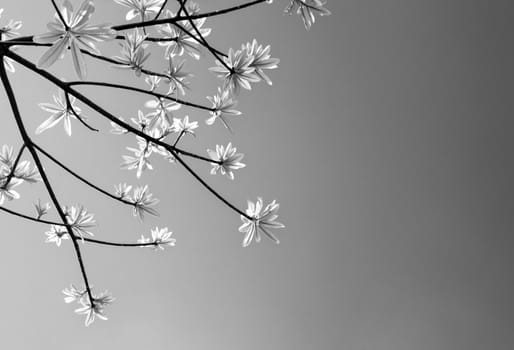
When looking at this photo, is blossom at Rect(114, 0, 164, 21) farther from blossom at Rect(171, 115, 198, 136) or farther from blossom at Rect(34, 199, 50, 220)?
blossom at Rect(34, 199, 50, 220)

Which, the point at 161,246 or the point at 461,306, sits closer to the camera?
the point at 161,246

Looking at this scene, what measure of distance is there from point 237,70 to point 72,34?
0.99 feet

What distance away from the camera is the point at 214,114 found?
0.80 m

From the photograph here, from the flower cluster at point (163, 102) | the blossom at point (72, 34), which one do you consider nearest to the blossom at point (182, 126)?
the flower cluster at point (163, 102)

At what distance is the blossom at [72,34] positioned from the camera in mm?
434

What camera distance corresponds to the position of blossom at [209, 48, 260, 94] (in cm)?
70

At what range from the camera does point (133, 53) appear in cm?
67

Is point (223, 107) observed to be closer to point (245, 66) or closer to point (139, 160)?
point (245, 66)

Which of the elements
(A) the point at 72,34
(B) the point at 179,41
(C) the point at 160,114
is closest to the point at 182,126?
(C) the point at 160,114

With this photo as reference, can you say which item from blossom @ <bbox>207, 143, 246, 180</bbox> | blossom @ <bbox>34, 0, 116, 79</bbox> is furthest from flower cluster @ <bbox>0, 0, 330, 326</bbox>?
blossom @ <bbox>34, 0, 116, 79</bbox>

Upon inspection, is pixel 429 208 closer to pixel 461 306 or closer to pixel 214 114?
pixel 461 306

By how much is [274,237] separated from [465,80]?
6510 millimetres

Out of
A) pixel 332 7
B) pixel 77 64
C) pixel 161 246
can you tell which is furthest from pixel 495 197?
pixel 77 64

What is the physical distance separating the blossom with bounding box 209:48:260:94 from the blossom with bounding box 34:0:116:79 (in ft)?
0.89
